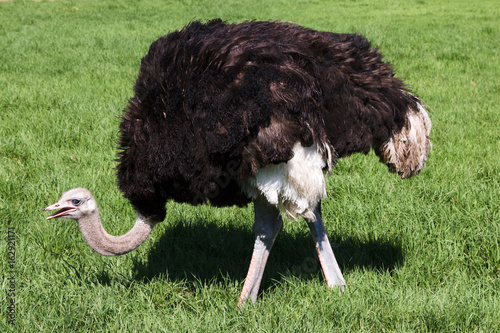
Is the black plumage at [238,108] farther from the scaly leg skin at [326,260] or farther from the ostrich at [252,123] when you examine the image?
the scaly leg skin at [326,260]

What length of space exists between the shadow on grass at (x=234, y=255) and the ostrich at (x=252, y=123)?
42cm

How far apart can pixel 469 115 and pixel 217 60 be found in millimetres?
4365

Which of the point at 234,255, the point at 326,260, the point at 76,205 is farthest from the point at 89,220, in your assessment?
the point at 326,260

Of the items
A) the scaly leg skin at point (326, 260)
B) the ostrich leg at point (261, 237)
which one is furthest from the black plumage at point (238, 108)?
the scaly leg skin at point (326, 260)

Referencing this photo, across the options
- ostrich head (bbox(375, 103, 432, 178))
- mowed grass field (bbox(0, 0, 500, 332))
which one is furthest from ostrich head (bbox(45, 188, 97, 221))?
ostrich head (bbox(375, 103, 432, 178))

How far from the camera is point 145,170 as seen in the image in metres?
2.87

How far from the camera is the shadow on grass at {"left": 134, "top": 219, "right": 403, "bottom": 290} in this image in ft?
11.5

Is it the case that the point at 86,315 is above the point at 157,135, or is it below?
below

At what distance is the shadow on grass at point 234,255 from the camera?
3510 mm

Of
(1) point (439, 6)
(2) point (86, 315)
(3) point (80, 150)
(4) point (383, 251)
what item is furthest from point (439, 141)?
(1) point (439, 6)

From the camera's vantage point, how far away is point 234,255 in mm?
3756

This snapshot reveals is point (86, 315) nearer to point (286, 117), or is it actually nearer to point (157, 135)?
point (157, 135)

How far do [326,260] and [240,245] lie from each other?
70cm

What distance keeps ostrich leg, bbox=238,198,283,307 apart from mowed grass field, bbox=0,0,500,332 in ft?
0.41
